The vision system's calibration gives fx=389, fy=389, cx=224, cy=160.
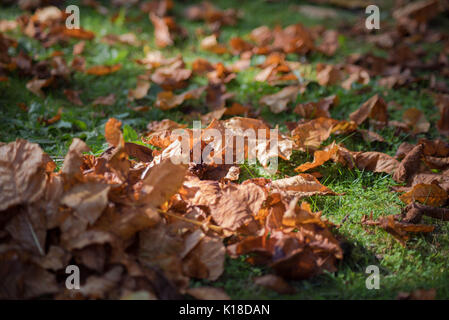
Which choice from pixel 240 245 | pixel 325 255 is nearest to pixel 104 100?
pixel 240 245

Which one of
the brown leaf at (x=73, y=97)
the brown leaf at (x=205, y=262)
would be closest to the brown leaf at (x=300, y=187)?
the brown leaf at (x=205, y=262)

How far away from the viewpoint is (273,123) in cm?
256

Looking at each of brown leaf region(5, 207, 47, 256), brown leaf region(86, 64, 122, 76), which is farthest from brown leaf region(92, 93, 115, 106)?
brown leaf region(5, 207, 47, 256)

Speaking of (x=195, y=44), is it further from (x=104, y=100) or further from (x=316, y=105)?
(x=316, y=105)

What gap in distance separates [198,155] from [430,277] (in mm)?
1078

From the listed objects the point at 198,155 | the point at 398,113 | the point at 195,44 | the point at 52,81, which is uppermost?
the point at 195,44

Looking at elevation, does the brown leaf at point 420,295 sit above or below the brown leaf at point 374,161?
below

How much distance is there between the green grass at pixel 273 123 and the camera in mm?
1418

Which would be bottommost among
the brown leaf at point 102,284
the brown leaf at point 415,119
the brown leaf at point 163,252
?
the brown leaf at point 102,284

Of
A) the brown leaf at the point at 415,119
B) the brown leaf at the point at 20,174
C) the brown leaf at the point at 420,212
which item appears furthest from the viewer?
the brown leaf at the point at 415,119

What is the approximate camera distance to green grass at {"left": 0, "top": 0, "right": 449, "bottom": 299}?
1418 mm

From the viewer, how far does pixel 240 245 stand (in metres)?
1.42

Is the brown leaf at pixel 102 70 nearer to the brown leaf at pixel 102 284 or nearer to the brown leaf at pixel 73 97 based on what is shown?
the brown leaf at pixel 73 97

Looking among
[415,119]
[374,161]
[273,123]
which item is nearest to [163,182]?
[374,161]
